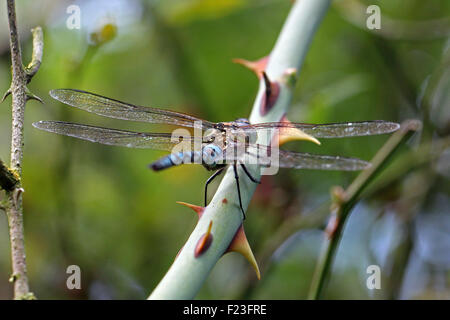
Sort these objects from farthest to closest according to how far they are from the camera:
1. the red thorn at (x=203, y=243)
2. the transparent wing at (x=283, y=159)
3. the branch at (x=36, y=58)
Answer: the transparent wing at (x=283, y=159)
the branch at (x=36, y=58)
the red thorn at (x=203, y=243)

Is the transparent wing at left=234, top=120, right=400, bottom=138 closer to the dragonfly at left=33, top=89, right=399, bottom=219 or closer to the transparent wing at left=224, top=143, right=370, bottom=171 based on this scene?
the dragonfly at left=33, top=89, right=399, bottom=219

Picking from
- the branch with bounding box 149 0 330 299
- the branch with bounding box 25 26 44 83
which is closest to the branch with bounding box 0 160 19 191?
the branch with bounding box 25 26 44 83
